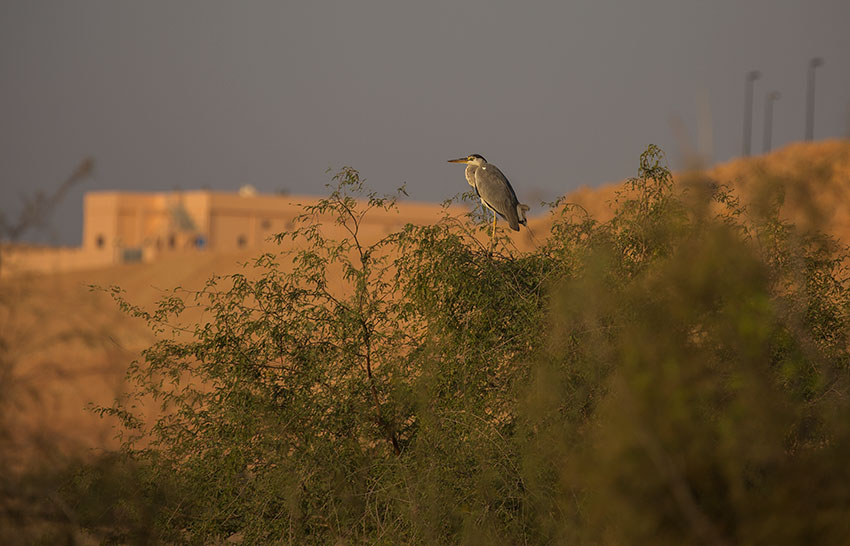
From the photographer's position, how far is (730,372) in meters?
4.52

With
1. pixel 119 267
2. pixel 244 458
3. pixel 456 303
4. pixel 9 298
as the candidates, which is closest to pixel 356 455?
pixel 244 458

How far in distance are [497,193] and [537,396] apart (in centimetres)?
420

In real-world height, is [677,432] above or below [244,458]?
above

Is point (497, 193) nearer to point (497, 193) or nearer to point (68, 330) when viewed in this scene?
point (497, 193)

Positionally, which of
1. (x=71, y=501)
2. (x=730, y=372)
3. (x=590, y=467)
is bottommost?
(x=71, y=501)

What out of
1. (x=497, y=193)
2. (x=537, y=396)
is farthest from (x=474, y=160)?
(x=537, y=396)

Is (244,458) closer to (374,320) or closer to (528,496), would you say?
(374,320)

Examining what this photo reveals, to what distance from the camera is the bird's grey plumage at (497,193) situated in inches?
383

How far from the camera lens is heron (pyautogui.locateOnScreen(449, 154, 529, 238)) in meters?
9.71

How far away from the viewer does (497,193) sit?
977 cm

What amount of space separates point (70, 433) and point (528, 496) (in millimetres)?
3093

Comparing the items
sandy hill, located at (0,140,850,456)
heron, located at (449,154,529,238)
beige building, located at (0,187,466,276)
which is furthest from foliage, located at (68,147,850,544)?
beige building, located at (0,187,466,276)

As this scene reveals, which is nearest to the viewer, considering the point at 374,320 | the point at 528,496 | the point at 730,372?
the point at 730,372

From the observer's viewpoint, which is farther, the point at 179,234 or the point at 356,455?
the point at 179,234
